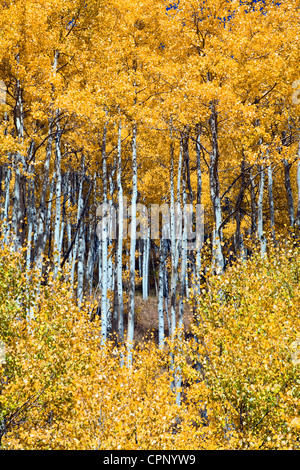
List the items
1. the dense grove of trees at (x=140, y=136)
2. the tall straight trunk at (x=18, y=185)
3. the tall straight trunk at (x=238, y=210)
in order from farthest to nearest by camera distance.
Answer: the tall straight trunk at (x=238, y=210) → the tall straight trunk at (x=18, y=185) → the dense grove of trees at (x=140, y=136)

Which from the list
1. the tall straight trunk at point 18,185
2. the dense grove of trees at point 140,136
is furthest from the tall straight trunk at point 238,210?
the tall straight trunk at point 18,185

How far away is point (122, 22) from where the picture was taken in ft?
57.6

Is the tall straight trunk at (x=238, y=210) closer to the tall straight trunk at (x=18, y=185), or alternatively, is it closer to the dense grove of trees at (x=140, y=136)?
the dense grove of trees at (x=140, y=136)

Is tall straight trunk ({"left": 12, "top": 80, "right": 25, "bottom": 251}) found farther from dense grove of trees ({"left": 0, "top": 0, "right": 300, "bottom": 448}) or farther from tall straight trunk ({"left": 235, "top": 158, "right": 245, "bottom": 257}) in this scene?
tall straight trunk ({"left": 235, "top": 158, "right": 245, "bottom": 257})

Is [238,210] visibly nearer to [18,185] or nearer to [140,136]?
[140,136]

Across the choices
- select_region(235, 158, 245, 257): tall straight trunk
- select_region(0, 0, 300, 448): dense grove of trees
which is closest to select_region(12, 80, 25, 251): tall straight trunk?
Answer: select_region(0, 0, 300, 448): dense grove of trees

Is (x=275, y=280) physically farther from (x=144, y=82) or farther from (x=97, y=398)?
(x=144, y=82)

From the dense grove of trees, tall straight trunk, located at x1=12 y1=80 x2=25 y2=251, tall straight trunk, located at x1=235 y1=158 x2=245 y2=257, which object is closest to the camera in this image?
the dense grove of trees

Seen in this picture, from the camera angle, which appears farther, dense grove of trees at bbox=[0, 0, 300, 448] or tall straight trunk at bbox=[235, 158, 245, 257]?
tall straight trunk at bbox=[235, 158, 245, 257]

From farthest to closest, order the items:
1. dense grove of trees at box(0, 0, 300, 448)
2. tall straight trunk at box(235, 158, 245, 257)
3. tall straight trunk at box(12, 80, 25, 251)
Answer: tall straight trunk at box(235, 158, 245, 257) < tall straight trunk at box(12, 80, 25, 251) < dense grove of trees at box(0, 0, 300, 448)

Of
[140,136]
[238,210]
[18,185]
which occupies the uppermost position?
[140,136]

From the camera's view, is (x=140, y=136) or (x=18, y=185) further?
(x=140, y=136)

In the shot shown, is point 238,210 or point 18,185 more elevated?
point 18,185

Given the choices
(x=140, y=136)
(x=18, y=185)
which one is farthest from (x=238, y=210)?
(x=18, y=185)
